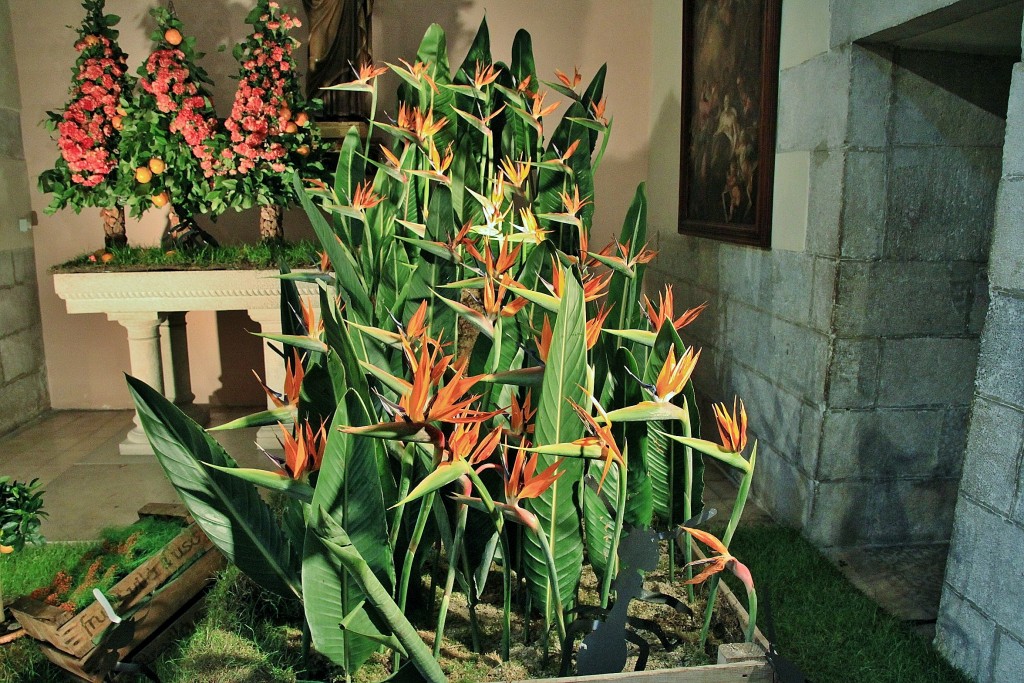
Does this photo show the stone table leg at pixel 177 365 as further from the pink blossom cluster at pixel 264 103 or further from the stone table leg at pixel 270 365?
the pink blossom cluster at pixel 264 103

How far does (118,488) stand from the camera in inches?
112

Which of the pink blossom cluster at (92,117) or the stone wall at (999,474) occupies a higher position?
the pink blossom cluster at (92,117)

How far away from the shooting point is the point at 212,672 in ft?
3.97

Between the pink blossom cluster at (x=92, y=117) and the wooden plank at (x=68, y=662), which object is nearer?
the wooden plank at (x=68, y=662)

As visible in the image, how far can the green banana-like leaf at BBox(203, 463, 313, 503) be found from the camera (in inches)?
31.7

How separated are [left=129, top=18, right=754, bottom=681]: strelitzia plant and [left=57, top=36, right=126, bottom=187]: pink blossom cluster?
1.77 m

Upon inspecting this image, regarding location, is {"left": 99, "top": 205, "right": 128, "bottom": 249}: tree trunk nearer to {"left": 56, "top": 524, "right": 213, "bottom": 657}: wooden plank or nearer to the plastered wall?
the plastered wall

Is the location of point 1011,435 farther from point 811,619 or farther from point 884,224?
point 884,224

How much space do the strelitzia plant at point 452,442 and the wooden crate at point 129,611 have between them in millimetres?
525

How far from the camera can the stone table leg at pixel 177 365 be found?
3535 mm

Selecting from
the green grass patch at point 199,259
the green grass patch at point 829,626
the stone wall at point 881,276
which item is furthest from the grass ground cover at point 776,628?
the green grass patch at point 199,259

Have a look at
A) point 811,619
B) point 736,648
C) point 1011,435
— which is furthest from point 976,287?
point 736,648

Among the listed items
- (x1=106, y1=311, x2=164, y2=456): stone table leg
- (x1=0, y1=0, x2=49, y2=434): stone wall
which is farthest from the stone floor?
(x1=0, y1=0, x2=49, y2=434): stone wall

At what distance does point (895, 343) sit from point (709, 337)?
38.1 inches
